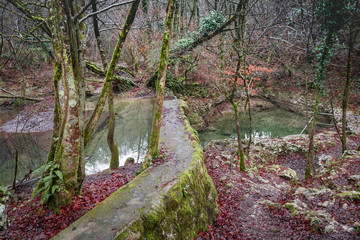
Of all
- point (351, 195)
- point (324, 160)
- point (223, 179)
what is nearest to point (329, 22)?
point (324, 160)

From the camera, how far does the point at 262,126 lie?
629 inches

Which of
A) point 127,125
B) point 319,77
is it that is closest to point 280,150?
point 319,77

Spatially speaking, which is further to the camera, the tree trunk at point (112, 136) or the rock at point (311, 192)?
the tree trunk at point (112, 136)

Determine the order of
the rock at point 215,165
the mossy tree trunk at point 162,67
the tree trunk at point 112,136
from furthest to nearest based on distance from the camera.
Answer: the rock at point 215,165 < the tree trunk at point 112,136 < the mossy tree trunk at point 162,67

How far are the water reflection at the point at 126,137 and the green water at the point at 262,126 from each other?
14.2ft

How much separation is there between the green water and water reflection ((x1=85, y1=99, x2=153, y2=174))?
4341mm

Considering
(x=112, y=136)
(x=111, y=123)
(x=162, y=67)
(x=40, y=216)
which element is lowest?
(x=40, y=216)

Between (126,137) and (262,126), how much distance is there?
11173 mm

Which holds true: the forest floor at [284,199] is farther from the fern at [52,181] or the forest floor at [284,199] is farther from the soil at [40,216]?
the fern at [52,181]

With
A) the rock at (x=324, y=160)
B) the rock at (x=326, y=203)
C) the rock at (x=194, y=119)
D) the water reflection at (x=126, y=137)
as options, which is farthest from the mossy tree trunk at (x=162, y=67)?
the rock at (x=194, y=119)

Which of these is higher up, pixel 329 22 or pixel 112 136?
pixel 329 22

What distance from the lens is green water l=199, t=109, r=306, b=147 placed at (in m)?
14.4

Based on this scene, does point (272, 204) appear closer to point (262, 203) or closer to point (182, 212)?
point (262, 203)

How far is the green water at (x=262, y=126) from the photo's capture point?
1437cm
